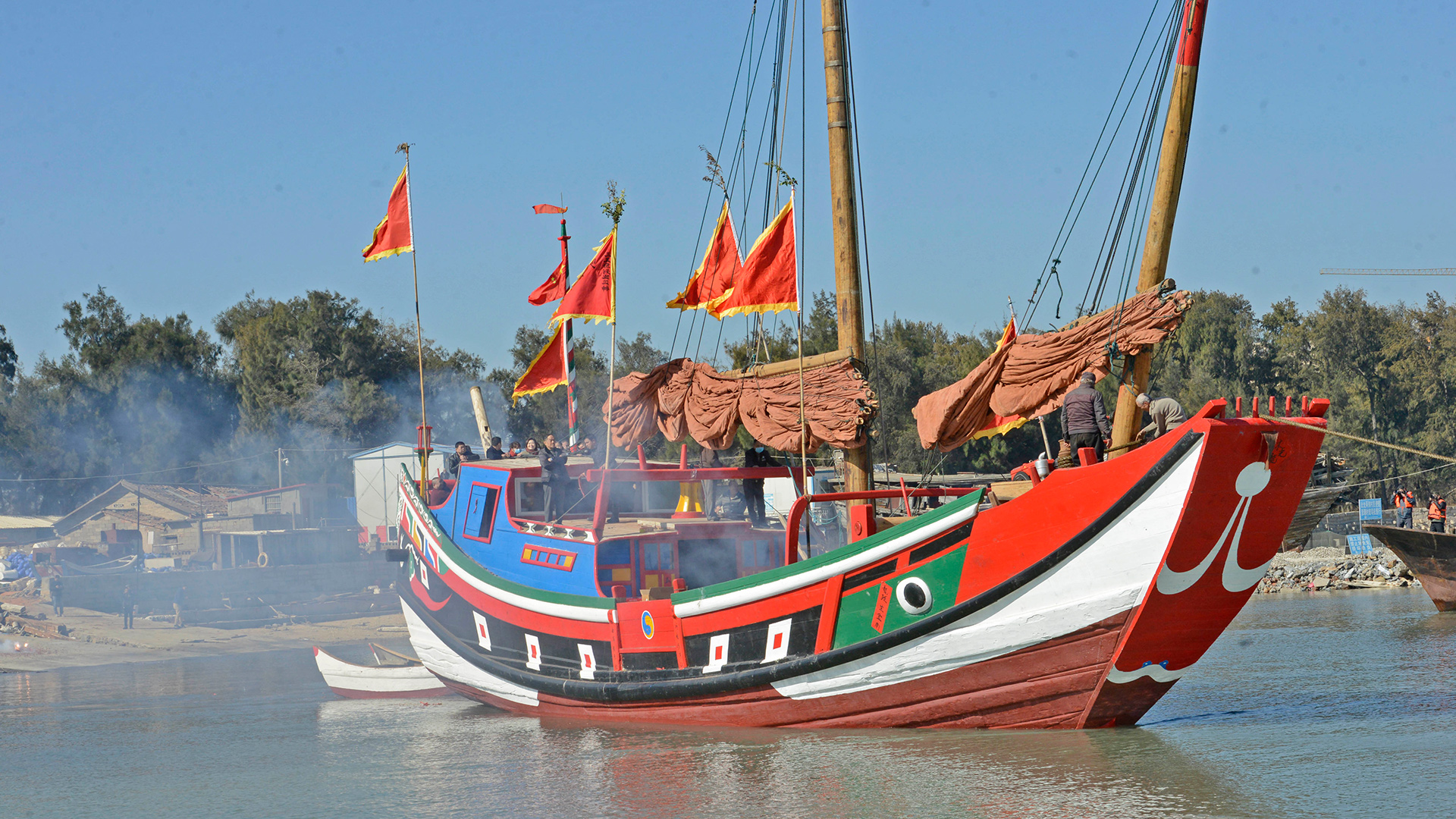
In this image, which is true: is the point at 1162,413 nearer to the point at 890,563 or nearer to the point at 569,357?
the point at 890,563

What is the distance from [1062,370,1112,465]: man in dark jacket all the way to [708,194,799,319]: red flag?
334 cm

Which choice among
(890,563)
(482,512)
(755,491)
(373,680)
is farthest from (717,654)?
(373,680)

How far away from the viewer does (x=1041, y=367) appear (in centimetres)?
1160

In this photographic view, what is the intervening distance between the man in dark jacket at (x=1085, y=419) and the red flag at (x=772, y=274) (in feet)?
10.9

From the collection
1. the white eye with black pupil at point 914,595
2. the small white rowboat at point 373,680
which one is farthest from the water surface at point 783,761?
the white eye with black pupil at point 914,595

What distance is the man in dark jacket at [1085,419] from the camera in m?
10.8

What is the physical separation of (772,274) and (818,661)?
4367 mm

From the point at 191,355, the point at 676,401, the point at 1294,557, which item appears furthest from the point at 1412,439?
the point at 191,355

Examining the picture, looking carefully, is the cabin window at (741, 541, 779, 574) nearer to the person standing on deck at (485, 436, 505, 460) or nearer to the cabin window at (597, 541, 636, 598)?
the cabin window at (597, 541, 636, 598)

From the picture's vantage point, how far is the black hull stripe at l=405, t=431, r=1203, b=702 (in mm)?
9500

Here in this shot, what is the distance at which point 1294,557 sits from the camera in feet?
117

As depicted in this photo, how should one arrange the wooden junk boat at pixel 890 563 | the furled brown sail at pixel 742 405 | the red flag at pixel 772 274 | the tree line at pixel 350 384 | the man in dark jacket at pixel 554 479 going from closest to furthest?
the wooden junk boat at pixel 890 563 < the red flag at pixel 772 274 < the furled brown sail at pixel 742 405 < the man in dark jacket at pixel 554 479 < the tree line at pixel 350 384

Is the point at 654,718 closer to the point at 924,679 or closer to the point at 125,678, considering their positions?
the point at 924,679

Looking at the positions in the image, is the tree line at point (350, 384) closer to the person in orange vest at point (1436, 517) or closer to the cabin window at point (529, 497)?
the person in orange vest at point (1436, 517)
